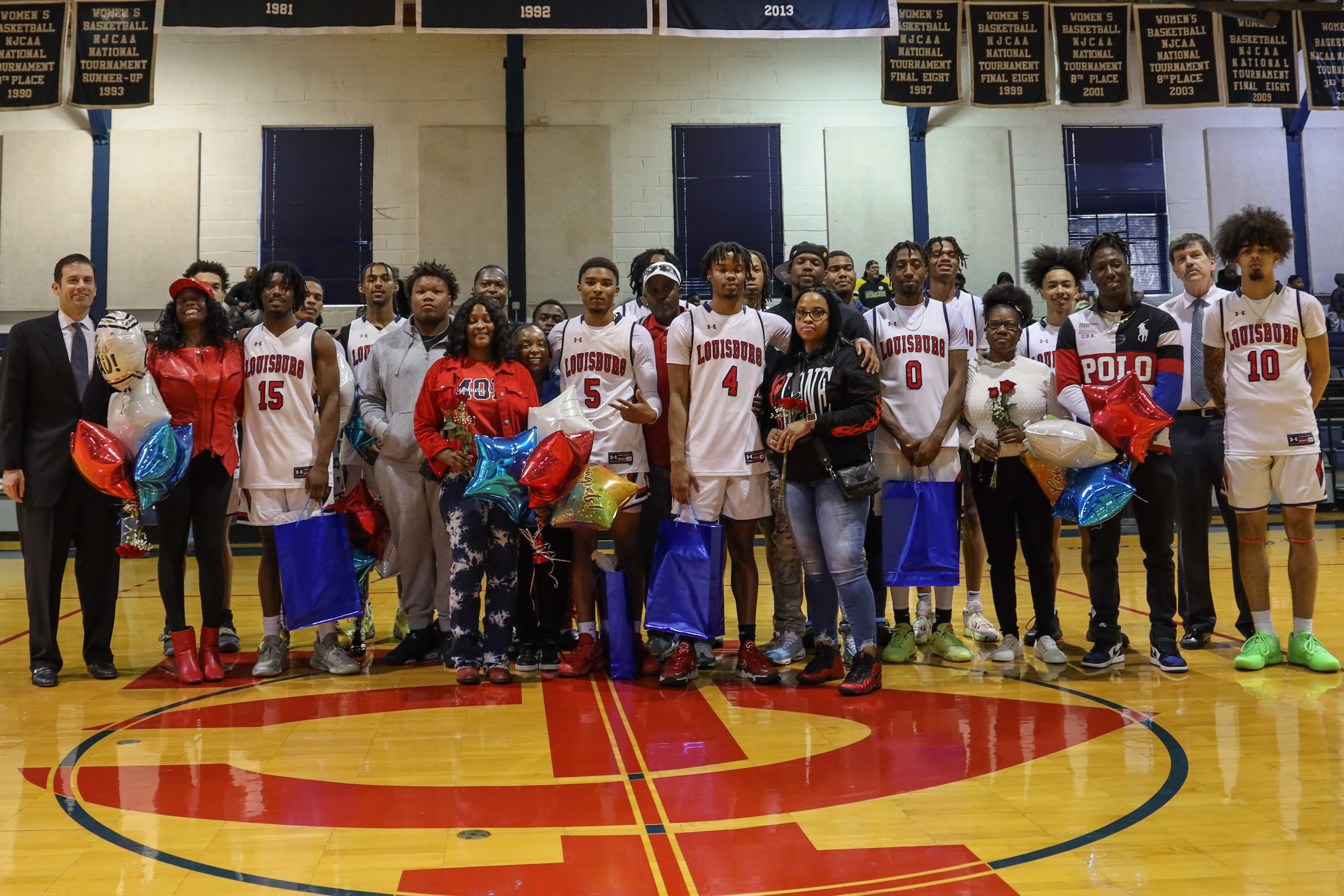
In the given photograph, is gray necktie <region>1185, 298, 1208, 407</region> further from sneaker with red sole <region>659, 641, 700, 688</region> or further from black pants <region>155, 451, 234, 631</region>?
black pants <region>155, 451, 234, 631</region>

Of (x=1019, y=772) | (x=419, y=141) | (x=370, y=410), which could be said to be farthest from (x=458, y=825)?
(x=419, y=141)

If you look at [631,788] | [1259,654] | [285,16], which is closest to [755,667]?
[631,788]

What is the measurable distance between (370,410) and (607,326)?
3.69 ft

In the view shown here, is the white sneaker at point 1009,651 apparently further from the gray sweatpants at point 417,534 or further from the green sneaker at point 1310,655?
the gray sweatpants at point 417,534

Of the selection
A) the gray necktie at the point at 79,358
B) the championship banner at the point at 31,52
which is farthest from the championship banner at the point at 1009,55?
the championship banner at the point at 31,52

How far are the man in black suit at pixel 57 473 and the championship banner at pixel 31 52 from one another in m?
5.87

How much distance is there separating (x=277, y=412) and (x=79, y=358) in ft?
2.83

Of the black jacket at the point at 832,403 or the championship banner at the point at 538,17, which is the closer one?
the black jacket at the point at 832,403

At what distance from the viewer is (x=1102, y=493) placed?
4.04 m

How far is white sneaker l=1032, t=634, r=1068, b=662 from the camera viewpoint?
4.24 m

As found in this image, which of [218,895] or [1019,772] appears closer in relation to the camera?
[218,895]

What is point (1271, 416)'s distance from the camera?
4164 millimetres

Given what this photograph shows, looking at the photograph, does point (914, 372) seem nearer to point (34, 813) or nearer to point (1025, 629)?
point (1025, 629)

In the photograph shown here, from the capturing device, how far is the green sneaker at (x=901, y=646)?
4.41 m
